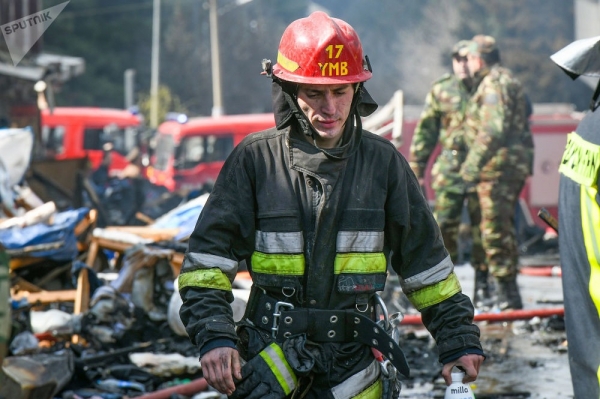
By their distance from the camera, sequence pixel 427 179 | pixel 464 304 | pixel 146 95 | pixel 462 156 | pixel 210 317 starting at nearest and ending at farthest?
pixel 210 317, pixel 464 304, pixel 462 156, pixel 427 179, pixel 146 95

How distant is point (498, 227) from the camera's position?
9219 mm

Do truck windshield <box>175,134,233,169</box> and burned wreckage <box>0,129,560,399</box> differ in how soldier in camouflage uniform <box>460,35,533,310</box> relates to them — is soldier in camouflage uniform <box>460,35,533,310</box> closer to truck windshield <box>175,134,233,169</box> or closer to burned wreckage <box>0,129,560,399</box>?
burned wreckage <box>0,129,560,399</box>

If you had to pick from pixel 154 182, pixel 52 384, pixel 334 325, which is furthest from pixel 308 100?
pixel 154 182

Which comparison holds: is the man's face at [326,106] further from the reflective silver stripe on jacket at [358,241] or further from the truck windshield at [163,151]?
the truck windshield at [163,151]

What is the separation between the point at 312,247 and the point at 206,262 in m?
0.35

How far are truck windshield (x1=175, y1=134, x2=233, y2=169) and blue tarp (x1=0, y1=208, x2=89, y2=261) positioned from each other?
13583 mm

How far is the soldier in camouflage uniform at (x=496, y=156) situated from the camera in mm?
9180

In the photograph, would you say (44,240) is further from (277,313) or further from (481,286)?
(277,313)

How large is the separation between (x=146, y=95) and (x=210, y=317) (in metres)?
42.9

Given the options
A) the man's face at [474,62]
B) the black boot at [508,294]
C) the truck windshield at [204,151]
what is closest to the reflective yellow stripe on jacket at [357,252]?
the black boot at [508,294]

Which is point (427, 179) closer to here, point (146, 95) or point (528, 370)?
point (528, 370)

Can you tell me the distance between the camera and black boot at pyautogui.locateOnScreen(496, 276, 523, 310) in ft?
30.1

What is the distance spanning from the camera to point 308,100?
3521 millimetres

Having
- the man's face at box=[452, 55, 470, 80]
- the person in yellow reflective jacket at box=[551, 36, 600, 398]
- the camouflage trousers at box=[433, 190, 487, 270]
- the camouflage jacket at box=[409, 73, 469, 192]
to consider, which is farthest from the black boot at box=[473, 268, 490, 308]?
the person in yellow reflective jacket at box=[551, 36, 600, 398]
